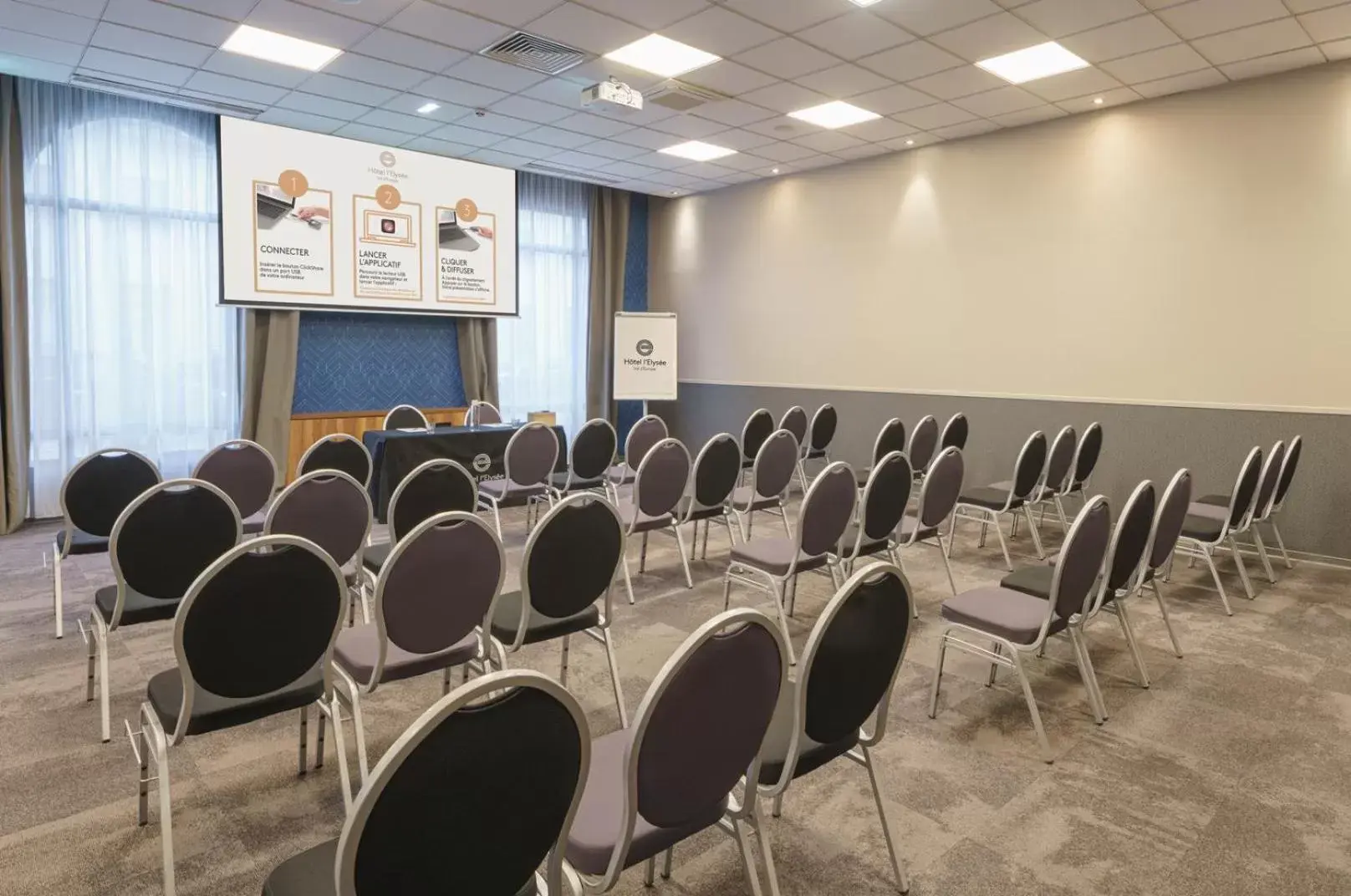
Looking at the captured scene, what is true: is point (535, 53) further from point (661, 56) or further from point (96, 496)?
point (96, 496)

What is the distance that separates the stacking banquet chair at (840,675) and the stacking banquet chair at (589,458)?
404 cm

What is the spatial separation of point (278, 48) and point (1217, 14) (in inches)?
239

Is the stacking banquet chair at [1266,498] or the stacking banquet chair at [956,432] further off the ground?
the stacking banquet chair at [956,432]

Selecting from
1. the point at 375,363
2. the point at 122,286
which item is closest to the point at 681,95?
the point at 375,363

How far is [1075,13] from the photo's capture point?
16.3 feet

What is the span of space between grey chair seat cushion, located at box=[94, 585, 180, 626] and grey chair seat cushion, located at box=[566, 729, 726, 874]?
2.10 meters

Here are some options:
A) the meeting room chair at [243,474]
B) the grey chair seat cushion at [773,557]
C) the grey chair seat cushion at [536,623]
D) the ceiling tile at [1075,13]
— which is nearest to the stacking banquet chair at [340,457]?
the meeting room chair at [243,474]

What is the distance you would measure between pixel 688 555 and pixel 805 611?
138 cm

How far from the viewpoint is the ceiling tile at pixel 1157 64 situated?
18.3ft

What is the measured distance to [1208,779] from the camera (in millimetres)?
2898

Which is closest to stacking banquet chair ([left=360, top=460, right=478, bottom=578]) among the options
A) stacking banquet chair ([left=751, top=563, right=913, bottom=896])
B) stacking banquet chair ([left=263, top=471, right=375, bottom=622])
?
stacking banquet chair ([left=263, top=471, right=375, bottom=622])

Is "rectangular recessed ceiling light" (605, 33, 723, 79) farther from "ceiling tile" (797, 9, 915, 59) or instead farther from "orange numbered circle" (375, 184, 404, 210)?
"orange numbered circle" (375, 184, 404, 210)

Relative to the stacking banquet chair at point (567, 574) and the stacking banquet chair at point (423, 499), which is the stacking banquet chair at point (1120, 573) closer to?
the stacking banquet chair at point (567, 574)

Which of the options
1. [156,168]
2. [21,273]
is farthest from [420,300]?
[21,273]
